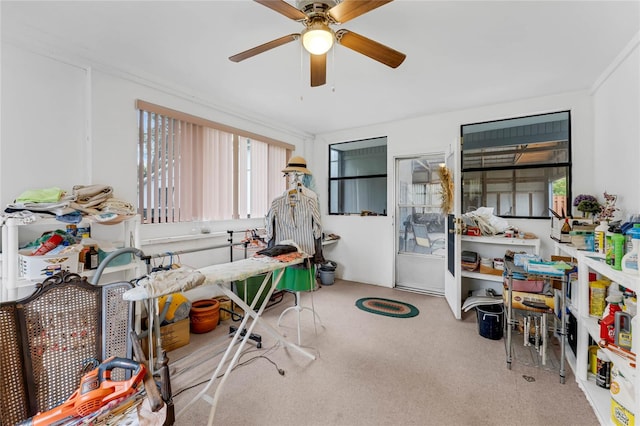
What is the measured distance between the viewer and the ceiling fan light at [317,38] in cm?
161

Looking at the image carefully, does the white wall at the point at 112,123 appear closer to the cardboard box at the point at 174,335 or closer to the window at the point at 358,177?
the cardboard box at the point at 174,335

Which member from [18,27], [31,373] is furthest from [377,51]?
[18,27]

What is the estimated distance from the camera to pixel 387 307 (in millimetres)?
3646

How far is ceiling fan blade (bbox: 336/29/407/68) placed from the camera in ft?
5.53

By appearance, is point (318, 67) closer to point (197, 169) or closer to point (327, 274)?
point (197, 169)

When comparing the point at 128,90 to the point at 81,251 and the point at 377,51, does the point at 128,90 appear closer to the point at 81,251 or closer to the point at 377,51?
the point at 81,251

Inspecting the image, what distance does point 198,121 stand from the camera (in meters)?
3.26

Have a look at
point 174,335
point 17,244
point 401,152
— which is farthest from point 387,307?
point 17,244

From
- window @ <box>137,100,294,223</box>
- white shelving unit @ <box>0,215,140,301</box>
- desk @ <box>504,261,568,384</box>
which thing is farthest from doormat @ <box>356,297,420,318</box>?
white shelving unit @ <box>0,215,140,301</box>

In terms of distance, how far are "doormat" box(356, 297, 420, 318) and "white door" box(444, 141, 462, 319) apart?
49 centimetres

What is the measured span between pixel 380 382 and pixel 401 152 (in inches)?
129

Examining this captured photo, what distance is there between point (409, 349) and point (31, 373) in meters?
2.62

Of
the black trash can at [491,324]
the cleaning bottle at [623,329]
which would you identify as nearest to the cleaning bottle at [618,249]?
the cleaning bottle at [623,329]

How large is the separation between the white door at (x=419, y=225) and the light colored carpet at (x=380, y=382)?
1.29m
